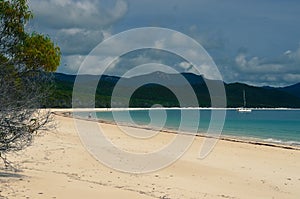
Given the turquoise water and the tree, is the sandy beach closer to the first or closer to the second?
the tree

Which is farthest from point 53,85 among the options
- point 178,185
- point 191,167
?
point 191,167

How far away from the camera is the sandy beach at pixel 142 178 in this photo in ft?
33.3

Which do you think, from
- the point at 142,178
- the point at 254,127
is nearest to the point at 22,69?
the point at 142,178

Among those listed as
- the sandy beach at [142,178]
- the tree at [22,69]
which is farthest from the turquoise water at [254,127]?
the tree at [22,69]

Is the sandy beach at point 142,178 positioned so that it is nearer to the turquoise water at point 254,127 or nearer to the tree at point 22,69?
the tree at point 22,69

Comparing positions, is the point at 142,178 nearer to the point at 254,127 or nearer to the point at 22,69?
the point at 22,69

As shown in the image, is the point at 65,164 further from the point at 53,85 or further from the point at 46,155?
the point at 53,85

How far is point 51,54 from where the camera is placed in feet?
32.9

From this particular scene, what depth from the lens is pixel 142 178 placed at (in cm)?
1293

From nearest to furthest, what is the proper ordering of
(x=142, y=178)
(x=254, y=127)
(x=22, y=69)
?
(x=22, y=69), (x=142, y=178), (x=254, y=127)

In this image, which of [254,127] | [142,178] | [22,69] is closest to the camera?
[22,69]

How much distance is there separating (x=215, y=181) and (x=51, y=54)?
6.63m

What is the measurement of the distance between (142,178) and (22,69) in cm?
510

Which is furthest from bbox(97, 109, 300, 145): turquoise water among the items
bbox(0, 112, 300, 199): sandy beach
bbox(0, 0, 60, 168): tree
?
bbox(0, 0, 60, 168): tree
